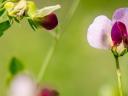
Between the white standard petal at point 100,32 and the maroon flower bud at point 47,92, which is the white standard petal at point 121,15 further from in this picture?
the maroon flower bud at point 47,92

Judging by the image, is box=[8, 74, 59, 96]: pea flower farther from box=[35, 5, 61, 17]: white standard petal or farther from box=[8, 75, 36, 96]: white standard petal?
box=[35, 5, 61, 17]: white standard petal

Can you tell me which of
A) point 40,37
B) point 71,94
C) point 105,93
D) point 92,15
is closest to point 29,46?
point 40,37

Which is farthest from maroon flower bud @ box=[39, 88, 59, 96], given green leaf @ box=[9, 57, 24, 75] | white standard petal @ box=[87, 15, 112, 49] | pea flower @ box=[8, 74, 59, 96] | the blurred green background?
the blurred green background

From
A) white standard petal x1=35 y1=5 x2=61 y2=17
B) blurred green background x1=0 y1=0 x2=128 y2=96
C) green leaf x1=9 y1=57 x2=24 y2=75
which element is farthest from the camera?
blurred green background x1=0 y1=0 x2=128 y2=96

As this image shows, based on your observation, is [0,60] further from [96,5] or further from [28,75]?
[28,75]

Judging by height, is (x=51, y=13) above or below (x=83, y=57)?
above

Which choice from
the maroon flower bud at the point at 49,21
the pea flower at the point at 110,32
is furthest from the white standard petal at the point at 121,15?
the maroon flower bud at the point at 49,21
